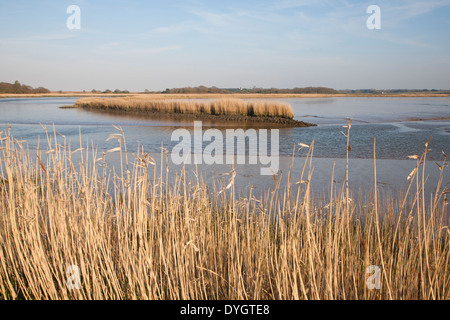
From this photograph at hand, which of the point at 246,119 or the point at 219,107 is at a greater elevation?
the point at 219,107

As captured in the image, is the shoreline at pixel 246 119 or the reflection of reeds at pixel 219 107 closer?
the shoreline at pixel 246 119

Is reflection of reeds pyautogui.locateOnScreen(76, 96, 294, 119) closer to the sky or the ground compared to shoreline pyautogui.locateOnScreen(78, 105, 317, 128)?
closer to the sky

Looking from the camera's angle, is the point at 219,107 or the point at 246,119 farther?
the point at 219,107

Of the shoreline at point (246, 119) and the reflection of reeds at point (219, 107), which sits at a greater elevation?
the reflection of reeds at point (219, 107)

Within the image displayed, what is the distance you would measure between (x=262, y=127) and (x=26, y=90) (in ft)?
243

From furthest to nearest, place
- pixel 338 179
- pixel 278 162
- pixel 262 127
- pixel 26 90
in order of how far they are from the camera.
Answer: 1. pixel 26 90
2. pixel 262 127
3. pixel 278 162
4. pixel 338 179

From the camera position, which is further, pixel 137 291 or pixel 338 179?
pixel 338 179

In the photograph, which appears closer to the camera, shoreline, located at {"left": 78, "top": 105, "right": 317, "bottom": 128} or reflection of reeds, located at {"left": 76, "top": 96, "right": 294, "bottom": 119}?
shoreline, located at {"left": 78, "top": 105, "right": 317, "bottom": 128}

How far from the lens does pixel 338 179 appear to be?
6.23m
